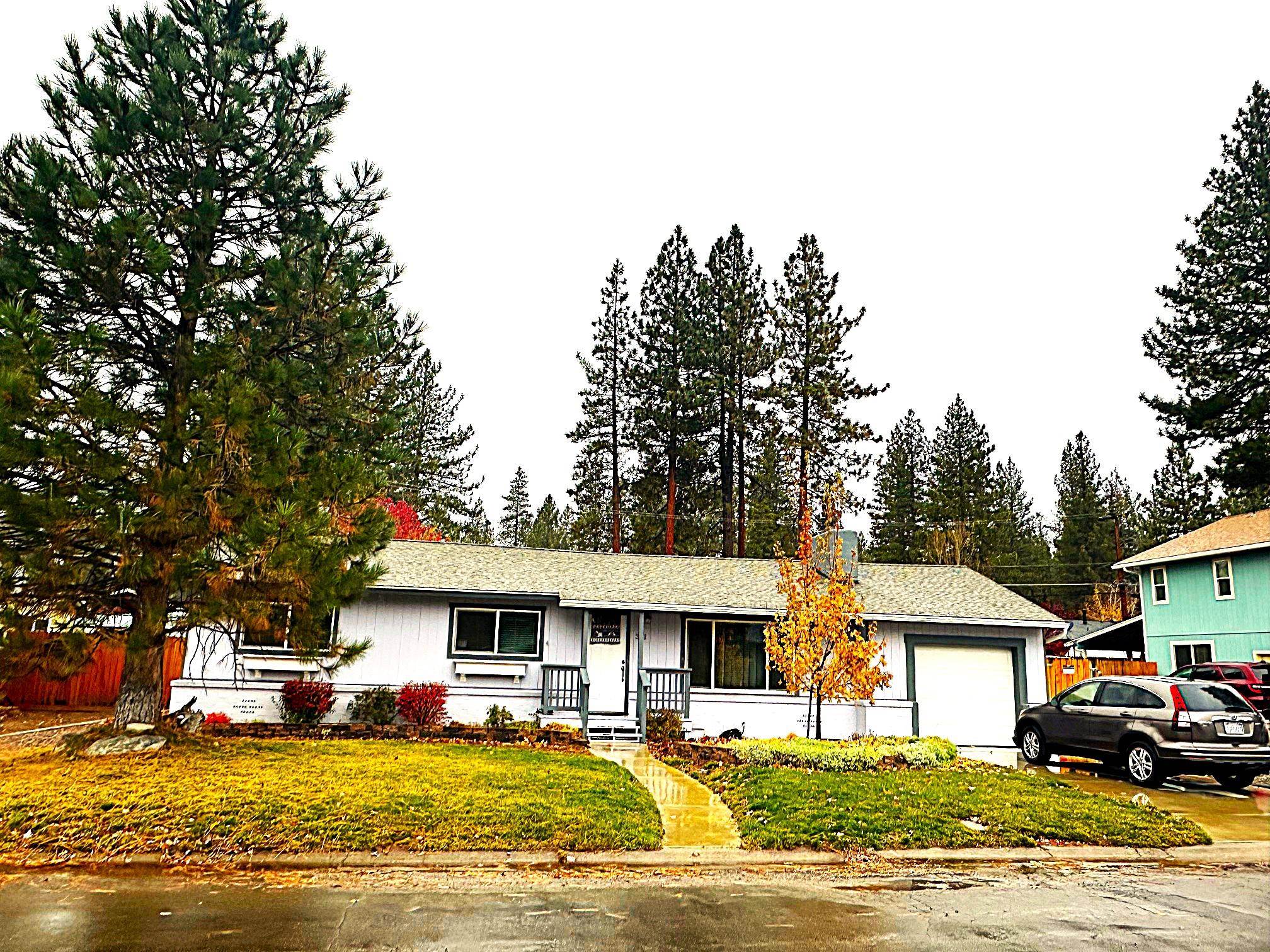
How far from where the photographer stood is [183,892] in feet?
20.1

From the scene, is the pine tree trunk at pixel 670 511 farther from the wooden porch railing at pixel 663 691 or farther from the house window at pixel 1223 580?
the house window at pixel 1223 580

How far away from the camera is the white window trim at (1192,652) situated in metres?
26.6

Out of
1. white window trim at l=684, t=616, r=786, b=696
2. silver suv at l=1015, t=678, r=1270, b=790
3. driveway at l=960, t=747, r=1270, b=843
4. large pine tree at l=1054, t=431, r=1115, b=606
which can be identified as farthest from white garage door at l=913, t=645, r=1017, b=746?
large pine tree at l=1054, t=431, r=1115, b=606

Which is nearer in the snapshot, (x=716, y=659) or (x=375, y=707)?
(x=375, y=707)

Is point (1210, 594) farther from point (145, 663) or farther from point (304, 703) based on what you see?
point (145, 663)

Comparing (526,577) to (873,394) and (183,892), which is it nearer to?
(183,892)

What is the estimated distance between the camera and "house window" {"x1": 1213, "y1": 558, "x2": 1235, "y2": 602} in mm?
26141

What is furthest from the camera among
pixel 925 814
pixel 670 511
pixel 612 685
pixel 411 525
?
pixel 411 525

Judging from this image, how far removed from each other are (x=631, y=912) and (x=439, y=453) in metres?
33.8

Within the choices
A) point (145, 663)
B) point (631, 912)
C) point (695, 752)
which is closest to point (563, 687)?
point (695, 752)

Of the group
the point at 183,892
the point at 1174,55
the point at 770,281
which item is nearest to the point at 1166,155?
the point at 1174,55

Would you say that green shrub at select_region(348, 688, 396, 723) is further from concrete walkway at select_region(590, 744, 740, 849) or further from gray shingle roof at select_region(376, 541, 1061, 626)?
concrete walkway at select_region(590, 744, 740, 849)

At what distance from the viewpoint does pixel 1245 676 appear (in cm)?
2028

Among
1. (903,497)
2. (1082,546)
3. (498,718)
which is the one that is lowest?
(498,718)
